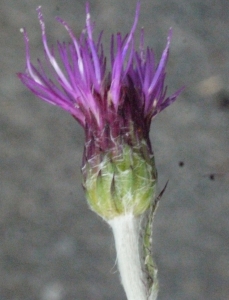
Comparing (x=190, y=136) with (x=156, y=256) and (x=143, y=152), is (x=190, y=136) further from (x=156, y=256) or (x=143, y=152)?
(x=143, y=152)

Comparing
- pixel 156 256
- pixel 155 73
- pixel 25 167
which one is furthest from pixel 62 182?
pixel 155 73

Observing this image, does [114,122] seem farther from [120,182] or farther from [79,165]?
[79,165]

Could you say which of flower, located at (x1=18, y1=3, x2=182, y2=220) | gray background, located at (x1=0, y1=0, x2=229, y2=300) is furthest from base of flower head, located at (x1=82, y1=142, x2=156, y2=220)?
gray background, located at (x1=0, y1=0, x2=229, y2=300)


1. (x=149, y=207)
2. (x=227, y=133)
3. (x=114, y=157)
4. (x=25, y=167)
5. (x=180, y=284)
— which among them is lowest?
(x=180, y=284)

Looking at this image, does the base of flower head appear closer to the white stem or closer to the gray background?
the white stem

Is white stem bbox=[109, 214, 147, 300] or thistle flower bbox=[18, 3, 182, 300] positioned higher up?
thistle flower bbox=[18, 3, 182, 300]

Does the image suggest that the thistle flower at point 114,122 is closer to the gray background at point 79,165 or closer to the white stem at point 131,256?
the white stem at point 131,256

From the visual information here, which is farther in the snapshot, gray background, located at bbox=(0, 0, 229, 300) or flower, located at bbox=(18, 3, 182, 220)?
gray background, located at bbox=(0, 0, 229, 300)
